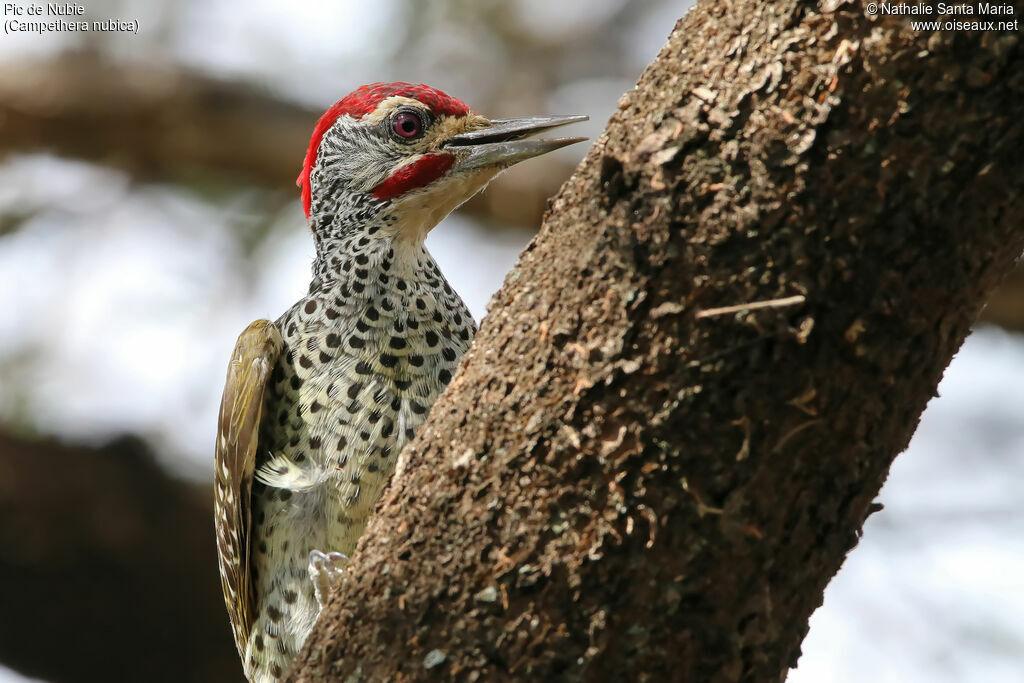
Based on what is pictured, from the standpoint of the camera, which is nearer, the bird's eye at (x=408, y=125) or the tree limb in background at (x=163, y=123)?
the bird's eye at (x=408, y=125)

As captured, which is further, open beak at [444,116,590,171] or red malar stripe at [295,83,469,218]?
red malar stripe at [295,83,469,218]

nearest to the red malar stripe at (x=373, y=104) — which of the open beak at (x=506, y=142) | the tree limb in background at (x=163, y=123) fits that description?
the open beak at (x=506, y=142)

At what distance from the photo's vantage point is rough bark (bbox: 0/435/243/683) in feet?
16.6

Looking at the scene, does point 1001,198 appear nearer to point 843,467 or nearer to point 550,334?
point 843,467

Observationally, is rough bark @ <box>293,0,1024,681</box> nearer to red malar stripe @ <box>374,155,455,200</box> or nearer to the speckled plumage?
the speckled plumage

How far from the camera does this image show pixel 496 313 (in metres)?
2.21

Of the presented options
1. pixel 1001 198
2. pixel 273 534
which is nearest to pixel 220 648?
pixel 273 534

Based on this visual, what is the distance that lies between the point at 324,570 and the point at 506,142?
5.21 feet

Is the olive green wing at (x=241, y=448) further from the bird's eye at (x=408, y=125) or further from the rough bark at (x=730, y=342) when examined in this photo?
the rough bark at (x=730, y=342)

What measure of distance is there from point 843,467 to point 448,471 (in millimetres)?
745

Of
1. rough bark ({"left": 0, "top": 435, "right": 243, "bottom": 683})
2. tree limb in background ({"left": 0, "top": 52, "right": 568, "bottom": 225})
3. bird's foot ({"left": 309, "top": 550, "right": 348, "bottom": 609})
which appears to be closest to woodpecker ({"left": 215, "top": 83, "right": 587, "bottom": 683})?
bird's foot ({"left": 309, "top": 550, "right": 348, "bottom": 609})

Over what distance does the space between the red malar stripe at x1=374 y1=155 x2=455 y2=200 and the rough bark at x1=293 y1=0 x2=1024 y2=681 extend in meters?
1.92

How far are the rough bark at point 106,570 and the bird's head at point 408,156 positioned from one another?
1.65 m

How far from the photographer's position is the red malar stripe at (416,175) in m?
3.96
